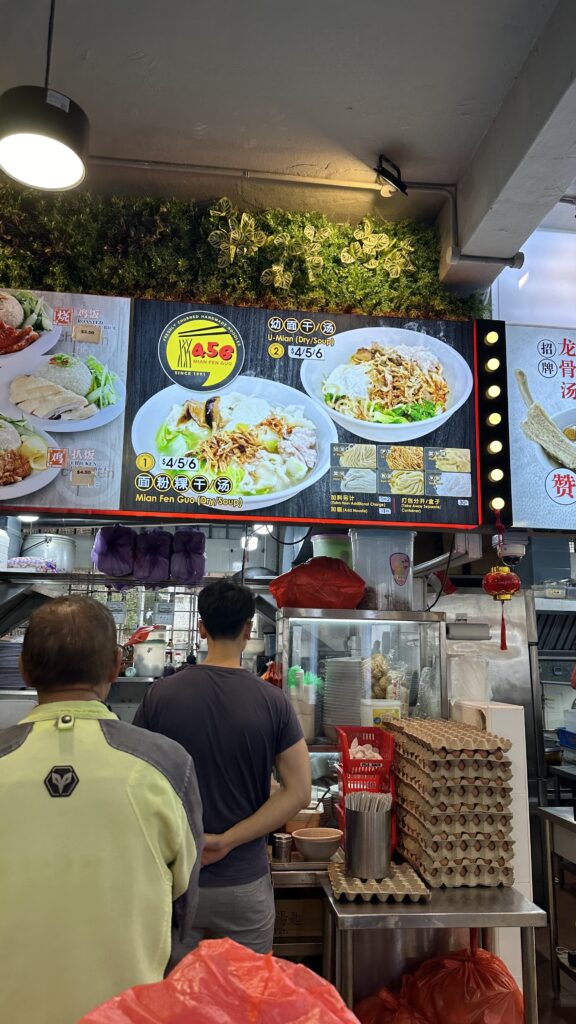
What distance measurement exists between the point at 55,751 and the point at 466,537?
3.07m

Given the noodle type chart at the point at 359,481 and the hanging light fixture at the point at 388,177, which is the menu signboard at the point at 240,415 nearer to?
the noodle type chart at the point at 359,481

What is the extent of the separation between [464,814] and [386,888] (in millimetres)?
398

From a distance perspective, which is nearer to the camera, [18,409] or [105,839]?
[105,839]

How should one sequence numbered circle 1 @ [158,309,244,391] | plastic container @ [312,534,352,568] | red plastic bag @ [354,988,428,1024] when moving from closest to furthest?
red plastic bag @ [354,988,428,1024], numbered circle 1 @ [158,309,244,391], plastic container @ [312,534,352,568]

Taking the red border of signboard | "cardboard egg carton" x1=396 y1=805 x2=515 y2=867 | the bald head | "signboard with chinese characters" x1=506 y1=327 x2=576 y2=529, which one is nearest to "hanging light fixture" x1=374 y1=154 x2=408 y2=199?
"signboard with chinese characters" x1=506 y1=327 x2=576 y2=529

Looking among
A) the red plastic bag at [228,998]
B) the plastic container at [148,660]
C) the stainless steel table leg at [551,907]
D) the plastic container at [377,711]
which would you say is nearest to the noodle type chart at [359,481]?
the plastic container at [377,711]

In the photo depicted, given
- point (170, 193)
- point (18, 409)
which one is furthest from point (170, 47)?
point (18, 409)

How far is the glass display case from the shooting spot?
3521 millimetres

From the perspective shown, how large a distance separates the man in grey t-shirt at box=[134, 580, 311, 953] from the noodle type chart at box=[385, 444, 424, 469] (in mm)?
1425

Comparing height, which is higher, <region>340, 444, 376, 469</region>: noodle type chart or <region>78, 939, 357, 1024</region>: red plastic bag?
<region>340, 444, 376, 469</region>: noodle type chart

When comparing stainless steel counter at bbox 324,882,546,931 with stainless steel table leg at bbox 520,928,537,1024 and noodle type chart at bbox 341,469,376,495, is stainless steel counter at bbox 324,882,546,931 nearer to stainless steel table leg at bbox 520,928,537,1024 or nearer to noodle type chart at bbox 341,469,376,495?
stainless steel table leg at bbox 520,928,537,1024

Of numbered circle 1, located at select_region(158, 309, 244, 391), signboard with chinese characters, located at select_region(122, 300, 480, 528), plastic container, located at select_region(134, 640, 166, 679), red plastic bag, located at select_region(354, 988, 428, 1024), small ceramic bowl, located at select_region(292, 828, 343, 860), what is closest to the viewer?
red plastic bag, located at select_region(354, 988, 428, 1024)

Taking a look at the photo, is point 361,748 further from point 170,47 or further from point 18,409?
point 170,47

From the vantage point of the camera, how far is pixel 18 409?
3439mm
